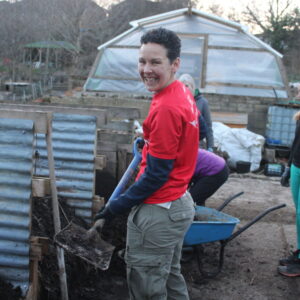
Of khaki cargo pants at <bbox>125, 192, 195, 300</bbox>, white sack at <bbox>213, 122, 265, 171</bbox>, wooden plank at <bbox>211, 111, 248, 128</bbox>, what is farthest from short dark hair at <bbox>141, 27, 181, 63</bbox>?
wooden plank at <bbox>211, 111, 248, 128</bbox>

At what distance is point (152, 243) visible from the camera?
83.5 inches

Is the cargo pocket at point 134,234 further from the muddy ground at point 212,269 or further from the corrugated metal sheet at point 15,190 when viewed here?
the muddy ground at point 212,269

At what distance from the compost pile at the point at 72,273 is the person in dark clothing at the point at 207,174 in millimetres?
1027

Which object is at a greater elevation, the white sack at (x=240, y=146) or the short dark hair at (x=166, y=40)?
the short dark hair at (x=166, y=40)

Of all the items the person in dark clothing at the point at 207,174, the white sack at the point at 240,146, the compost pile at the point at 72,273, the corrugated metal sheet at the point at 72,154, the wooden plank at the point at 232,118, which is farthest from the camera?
the wooden plank at the point at 232,118

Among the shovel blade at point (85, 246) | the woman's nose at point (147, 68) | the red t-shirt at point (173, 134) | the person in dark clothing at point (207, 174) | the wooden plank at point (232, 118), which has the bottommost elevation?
the shovel blade at point (85, 246)

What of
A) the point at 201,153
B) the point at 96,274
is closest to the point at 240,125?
the point at 201,153

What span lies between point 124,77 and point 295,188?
9.35 metres

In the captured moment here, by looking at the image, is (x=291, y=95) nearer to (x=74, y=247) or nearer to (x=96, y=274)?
(x=96, y=274)

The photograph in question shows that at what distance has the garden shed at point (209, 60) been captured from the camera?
11.7 metres

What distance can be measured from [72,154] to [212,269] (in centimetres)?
186

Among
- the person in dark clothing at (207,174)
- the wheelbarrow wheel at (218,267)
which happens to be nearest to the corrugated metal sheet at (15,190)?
the wheelbarrow wheel at (218,267)

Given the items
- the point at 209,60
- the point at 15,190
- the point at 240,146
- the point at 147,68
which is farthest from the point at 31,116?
the point at 209,60

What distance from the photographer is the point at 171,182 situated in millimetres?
2111
